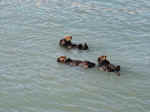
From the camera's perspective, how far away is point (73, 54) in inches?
443

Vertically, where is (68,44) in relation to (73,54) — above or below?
above

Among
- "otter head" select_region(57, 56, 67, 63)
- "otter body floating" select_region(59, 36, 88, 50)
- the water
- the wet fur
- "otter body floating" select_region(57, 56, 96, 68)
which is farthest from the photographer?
"otter body floating" select_region(59, 36, 88, 50)

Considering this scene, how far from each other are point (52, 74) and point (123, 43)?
9.49 feet

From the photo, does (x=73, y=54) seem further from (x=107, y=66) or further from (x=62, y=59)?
(x=107, y=66)

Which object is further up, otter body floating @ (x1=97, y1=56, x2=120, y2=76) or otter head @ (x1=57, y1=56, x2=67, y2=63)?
otter head @ (x1=57, y1=56, x2=67, y2=63)

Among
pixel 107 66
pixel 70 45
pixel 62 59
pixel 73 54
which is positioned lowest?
pixel 107 66

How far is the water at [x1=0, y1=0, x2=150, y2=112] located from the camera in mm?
8734

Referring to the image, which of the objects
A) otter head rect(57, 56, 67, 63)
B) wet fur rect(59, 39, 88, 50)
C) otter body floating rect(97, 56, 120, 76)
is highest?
wet fur rect(59, 39, 88, 50)

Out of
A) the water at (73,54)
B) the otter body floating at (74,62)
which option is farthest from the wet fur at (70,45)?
the otter body floating at (74,62)

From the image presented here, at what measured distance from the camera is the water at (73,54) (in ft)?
28.7

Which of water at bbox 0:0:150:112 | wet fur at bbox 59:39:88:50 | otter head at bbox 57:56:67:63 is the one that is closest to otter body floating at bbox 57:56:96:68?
otter head at bbox 57:56:67:63

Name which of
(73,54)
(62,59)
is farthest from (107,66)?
(73,54)

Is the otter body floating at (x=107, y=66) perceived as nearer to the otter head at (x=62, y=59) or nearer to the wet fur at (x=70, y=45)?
the otter head at (x=62, y=59)

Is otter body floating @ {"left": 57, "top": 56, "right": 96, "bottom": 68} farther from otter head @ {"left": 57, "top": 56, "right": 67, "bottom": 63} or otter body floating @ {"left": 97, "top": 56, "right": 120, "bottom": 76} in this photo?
otter body floating @ {"left": 97, "top": 56, "right": 120, "bottom": 76}
